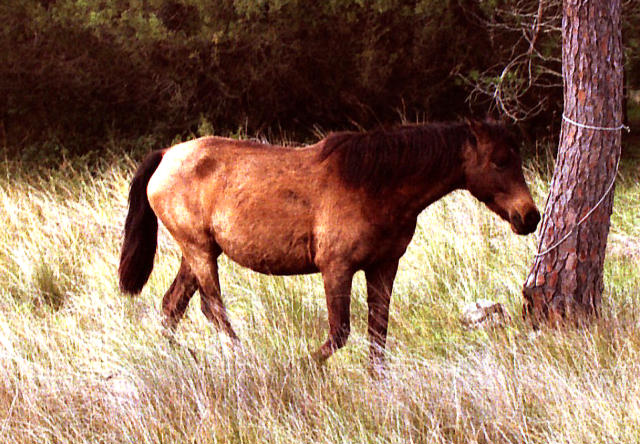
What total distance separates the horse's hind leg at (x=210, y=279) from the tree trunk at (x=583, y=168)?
1.89 meters

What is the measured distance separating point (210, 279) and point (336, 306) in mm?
835

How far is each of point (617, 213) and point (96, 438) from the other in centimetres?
617

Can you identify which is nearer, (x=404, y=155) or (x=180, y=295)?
(x=404, y=155)

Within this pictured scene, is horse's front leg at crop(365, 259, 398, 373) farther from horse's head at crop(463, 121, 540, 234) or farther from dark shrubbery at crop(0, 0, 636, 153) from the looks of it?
dark shrubbery at crop(0, 0, 636, 153)

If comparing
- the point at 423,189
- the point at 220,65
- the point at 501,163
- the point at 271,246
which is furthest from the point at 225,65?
the point at 501,163

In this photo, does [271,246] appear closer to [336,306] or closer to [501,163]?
[336,306]

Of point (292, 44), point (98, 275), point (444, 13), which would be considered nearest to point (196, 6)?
point (292, 44)

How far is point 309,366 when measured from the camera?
438cm

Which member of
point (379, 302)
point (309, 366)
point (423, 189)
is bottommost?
point (309, 366)

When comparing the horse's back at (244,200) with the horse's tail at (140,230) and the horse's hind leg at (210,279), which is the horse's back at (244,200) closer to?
the horse's hind leg at (210,279)

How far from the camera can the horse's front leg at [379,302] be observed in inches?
178

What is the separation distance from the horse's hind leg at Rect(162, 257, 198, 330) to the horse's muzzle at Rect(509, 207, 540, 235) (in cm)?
197

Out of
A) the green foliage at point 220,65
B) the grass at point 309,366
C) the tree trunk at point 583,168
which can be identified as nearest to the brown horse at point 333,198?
the grass at point 309,366

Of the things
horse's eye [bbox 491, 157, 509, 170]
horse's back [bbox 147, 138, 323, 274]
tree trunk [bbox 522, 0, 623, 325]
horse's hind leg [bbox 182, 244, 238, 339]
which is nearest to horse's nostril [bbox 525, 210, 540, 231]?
horse's eye [bbox 491, 157, 509, 170]
